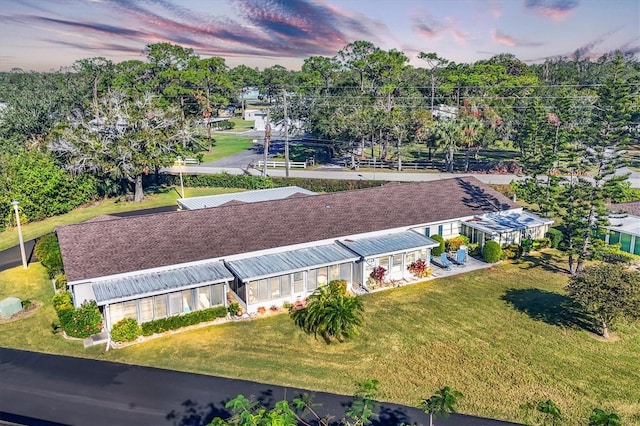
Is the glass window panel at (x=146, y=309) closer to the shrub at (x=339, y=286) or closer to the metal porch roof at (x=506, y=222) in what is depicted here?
the shrub at (x=339, y=286)

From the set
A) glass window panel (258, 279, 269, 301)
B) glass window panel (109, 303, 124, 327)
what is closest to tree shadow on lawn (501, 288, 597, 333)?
glass window panel (258, 279, 269, 301)

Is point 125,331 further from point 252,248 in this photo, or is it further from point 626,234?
point 626,234

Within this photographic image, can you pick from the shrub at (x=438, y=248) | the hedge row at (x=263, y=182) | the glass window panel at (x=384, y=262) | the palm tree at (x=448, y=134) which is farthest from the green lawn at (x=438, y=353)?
the palm tree at (x=448, y=134)

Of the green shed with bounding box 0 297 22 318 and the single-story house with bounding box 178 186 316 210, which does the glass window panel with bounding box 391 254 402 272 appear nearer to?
the single-story house with bounding box 178 186 316 210

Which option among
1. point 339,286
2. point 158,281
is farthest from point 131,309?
point 339,286

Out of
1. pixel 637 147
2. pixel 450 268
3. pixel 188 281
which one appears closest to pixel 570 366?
pixel 450 268

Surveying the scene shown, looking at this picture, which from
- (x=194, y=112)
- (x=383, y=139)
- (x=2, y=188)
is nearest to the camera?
(x=2, y=188)

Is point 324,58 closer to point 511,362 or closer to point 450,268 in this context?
point 450,268
